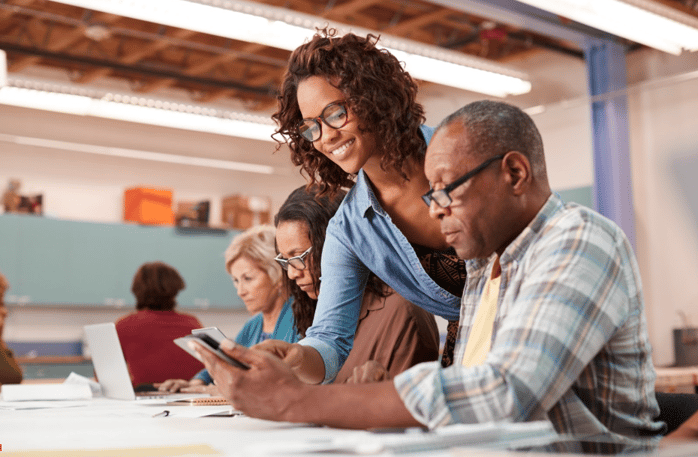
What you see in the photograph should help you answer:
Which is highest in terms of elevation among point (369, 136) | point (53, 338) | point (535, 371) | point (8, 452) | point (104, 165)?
point (104, 165)

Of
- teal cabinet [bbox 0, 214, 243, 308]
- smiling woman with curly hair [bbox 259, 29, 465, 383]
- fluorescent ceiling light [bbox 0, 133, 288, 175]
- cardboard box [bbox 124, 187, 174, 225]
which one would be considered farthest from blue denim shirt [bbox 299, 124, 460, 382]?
fluorescent ceiling light [bbox 0, 133, 288, 175]

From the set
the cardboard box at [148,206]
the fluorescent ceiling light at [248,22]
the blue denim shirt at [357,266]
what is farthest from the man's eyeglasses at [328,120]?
the cardboard box at [148,206]

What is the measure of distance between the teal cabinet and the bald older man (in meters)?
6.07

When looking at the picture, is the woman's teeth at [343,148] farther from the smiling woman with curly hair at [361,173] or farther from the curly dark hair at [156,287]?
the curly dark hair at [156,287]

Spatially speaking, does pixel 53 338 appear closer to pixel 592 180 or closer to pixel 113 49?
pixel 113 49

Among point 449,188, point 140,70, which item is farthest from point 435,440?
point 140,70

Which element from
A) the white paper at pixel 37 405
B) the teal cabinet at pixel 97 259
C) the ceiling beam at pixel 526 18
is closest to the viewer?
the white paper at pixel 37 405

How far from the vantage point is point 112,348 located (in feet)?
8.71

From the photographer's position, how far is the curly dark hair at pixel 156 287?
4.11 metres

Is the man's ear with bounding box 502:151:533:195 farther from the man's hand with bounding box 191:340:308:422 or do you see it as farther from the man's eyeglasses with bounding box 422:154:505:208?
the man's hand with bounding box 191:340:308:422

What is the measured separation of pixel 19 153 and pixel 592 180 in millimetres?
5306

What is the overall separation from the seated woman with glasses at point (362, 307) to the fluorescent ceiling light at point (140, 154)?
5337 millimetres

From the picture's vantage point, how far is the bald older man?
1068mm

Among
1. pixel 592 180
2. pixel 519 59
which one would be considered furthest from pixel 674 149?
pixel 519 59
